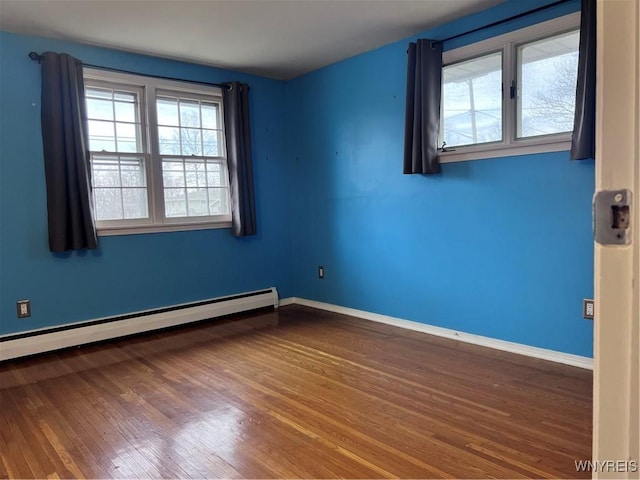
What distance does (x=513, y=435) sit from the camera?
2.07 metres

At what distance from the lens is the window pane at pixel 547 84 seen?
2.81 meters

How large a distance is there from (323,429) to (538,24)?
9.10 ft

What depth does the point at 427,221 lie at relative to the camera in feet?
12.0

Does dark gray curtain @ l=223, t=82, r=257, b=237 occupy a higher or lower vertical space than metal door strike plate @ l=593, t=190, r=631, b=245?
higher

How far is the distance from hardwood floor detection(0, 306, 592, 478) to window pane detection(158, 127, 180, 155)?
1.74 meters

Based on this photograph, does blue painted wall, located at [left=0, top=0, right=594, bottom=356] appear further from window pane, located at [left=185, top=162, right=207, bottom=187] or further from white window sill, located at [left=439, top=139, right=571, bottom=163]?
window pane, located at [left=185, top=162, right=207, bottom=187]

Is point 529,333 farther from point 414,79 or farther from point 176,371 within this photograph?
point 176,371

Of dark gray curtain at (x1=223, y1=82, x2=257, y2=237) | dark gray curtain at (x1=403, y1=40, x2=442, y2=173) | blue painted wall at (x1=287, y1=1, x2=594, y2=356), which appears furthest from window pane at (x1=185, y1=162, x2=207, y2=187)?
dark gray curtain at (x1=403, y1=40, x2=442, y2=173)

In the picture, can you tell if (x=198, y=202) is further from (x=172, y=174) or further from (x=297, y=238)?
(x=297, y=238)

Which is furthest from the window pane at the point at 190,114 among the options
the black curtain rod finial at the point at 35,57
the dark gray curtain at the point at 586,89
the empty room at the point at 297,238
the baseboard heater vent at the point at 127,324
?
the dark gray curtain at the point at 586,89

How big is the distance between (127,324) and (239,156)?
1.83 m

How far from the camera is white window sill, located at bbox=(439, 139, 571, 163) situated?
2867mm

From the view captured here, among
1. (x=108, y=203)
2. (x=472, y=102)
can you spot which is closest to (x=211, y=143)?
(x=108, y=203)

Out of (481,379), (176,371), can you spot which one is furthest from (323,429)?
(176,371)
